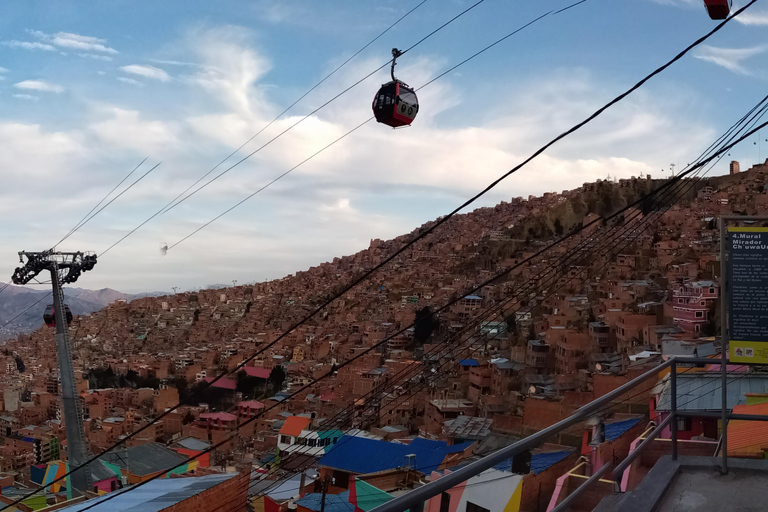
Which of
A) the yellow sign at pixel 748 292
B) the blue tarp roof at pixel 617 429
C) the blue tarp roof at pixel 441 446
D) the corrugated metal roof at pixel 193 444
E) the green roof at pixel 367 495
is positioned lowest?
the corrugated metal roof at pixel 193 444

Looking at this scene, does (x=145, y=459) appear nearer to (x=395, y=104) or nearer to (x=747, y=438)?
(x=395, y=104)

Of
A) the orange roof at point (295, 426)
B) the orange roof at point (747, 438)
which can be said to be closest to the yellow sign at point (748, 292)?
the orange roof at point (747, 438)

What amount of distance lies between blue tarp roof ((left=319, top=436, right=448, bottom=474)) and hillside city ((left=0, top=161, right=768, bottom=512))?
0.06m

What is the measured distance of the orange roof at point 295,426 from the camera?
71.7 ft

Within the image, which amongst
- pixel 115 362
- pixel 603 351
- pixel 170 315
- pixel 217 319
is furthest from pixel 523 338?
pixel 170 315

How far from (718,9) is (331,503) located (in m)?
9.11

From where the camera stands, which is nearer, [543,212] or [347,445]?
[347,445]

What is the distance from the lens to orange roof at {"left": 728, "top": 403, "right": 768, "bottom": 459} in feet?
18.1

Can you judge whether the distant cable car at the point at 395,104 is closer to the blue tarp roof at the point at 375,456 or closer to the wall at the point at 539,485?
the wall at the point at 539,485

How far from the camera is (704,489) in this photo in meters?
2.86

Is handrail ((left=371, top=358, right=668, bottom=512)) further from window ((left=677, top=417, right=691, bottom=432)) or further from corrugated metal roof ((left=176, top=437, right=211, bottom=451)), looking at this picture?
corrugated metal roof ((left=176, top=437, right=211, bottom=451))

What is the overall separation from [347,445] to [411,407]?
9.07m

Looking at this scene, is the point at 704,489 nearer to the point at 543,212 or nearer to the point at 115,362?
the point at 115,362

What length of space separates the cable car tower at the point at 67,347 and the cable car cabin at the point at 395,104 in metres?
6.89
